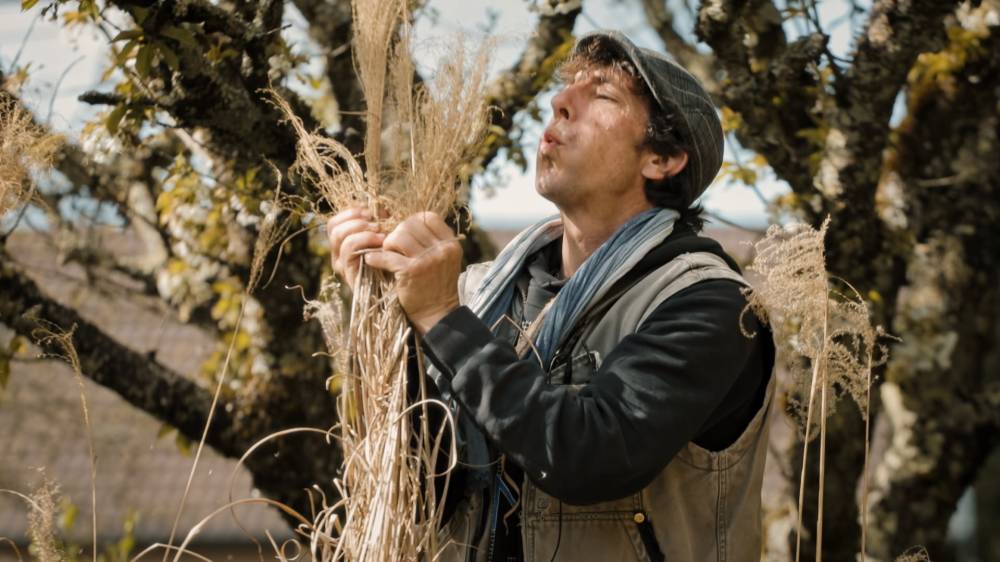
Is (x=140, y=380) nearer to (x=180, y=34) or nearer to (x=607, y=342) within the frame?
(x=180, y=34)

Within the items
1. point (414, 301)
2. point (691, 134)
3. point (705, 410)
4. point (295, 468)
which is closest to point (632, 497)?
point (705, 410)

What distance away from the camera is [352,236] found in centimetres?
199

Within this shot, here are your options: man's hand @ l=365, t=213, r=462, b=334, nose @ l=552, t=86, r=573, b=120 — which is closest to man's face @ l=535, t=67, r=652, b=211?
nose @ l=552, t=86, r=573, b=120

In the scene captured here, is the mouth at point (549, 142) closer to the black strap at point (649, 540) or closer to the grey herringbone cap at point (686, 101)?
the grey herringbone cap at point (686, 101)

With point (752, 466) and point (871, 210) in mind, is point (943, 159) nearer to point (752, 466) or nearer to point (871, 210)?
point (871, 210)

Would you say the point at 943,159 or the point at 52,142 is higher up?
the point at 943,159

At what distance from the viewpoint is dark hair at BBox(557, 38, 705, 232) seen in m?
2.18

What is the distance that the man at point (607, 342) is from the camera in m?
1.81

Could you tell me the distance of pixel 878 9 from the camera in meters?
4.00

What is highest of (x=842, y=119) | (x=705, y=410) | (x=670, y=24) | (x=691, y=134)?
(x=670, y=24)

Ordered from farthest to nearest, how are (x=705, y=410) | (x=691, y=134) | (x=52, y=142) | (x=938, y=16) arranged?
1. (x=938, y=16)
2. (x=52, y=142)
3. (x=691, y=134)
4. (x=705, y=410)

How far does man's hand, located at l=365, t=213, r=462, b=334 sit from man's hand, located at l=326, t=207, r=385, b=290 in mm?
32

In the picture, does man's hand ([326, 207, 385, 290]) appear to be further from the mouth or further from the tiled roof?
the tiled roof

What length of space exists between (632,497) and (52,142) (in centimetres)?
143
